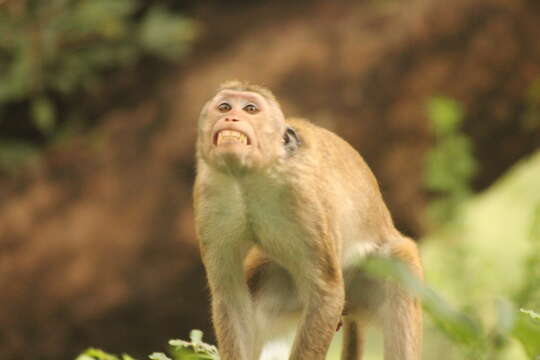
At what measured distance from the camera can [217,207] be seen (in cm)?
456

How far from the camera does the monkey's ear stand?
4.57 m

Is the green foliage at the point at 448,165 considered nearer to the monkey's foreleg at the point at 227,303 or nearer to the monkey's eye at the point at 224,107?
the monkey's foreleg at the point at 227,303

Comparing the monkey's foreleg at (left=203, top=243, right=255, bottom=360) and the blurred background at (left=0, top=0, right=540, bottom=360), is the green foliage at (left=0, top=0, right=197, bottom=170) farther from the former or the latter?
the monkey's foreleg at (left=203, top=243, right=255, bottom=360)

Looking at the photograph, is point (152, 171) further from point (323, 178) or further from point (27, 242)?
point (323, 178)

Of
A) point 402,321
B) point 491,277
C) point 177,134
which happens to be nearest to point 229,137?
point 402,321

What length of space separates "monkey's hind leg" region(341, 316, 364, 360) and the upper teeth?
1.58 meters

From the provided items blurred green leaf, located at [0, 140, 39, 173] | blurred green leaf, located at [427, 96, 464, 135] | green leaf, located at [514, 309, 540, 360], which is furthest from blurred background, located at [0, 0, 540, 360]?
green leaf, located at [514, 309, 540, 360]

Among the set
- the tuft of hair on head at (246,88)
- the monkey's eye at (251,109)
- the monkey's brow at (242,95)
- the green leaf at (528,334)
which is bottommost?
the green leaf at (528,334)

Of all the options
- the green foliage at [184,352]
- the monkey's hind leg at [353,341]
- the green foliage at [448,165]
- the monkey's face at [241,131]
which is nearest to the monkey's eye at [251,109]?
the monkey's face at [241,131]

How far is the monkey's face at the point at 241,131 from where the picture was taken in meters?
4.20

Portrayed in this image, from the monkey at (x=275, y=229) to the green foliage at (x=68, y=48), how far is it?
5.52 m

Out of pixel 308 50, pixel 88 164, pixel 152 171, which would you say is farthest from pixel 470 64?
pixel 88 164

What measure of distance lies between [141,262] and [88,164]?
4.68ft

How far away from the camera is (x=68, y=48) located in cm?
1005
